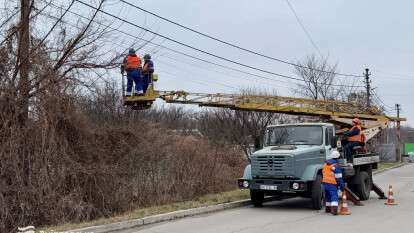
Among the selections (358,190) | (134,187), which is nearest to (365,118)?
(358,190)

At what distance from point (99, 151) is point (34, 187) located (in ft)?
8.63

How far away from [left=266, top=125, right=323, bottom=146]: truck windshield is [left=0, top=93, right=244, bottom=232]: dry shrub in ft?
10.0

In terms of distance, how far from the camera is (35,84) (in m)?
13.0

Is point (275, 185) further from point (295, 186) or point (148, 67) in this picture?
point (148, 67)

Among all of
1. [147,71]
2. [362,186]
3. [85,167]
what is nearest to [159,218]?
[85,167]

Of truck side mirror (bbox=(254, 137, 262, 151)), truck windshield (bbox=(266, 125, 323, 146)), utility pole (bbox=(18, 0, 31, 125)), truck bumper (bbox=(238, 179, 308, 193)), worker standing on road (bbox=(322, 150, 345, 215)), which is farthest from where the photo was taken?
truck side mirror (bbox=(254, 137, 262, 151))

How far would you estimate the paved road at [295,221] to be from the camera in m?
10.8

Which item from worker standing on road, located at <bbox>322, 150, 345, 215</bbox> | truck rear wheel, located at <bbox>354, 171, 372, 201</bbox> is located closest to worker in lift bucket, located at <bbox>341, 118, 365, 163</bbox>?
truck rear wheel, located at <bbox>354, 171, 372, 201</bbox>

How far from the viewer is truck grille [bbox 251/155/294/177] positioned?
14.2 m

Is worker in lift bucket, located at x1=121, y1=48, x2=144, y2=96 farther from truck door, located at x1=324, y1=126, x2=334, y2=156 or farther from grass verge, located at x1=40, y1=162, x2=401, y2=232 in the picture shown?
truck door, located at x1=324, y1=126, x2=334, y2=156

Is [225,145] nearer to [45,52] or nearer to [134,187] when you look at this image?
[134,187]

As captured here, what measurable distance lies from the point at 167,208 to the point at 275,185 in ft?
10.1

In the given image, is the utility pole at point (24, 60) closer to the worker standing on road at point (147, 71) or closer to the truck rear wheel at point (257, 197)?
the worker standing on road at point (147, 71)

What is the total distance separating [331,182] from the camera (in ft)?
44.7
